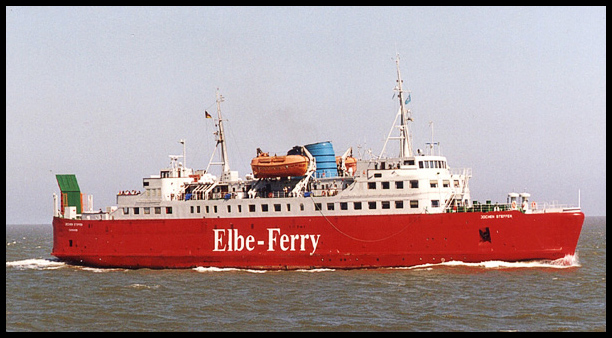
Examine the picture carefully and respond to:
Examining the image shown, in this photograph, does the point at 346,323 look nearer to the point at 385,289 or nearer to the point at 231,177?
the point at 385,289

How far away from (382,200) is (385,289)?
6.98 m

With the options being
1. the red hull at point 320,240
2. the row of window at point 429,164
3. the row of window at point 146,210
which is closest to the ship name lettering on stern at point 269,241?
the red hull at point 320,240

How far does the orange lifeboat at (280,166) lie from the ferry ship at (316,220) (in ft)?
0.18

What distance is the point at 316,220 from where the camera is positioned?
36.6m

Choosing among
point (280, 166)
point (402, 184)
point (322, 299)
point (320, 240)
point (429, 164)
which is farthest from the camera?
→ point (280, 166)

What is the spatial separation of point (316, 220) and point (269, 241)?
9.29ft

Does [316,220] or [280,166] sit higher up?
[280,166]

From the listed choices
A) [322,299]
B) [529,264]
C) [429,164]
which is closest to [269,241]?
[429,164]

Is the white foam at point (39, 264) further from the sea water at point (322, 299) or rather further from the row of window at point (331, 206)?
the row of window at point (331, 206)

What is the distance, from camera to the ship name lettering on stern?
36562 mm

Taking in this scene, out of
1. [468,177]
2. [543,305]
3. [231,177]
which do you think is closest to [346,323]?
[543,305]

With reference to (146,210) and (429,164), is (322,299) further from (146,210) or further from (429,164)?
(146,210)

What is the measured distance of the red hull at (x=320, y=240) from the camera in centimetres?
3350

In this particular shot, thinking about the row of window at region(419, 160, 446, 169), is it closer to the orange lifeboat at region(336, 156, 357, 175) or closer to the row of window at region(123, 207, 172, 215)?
the orange lifeboat at region(336, 156, 357, 175)
